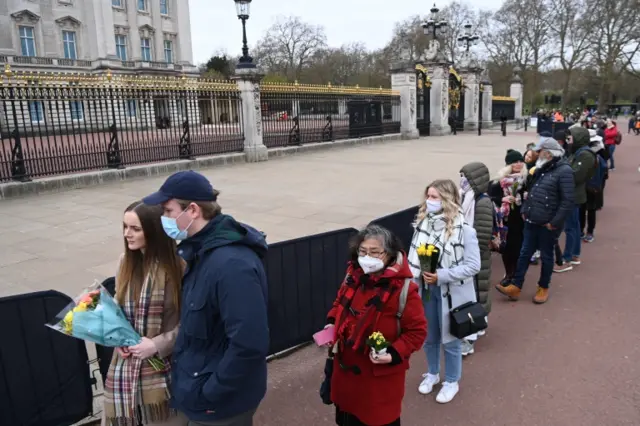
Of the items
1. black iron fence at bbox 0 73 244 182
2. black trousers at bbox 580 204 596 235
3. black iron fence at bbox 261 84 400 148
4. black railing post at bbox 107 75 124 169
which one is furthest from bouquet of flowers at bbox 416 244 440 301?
black iron fence at bbox 261 84 400 148

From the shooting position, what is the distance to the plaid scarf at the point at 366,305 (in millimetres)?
2510

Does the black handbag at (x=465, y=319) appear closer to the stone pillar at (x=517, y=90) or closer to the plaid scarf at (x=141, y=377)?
the plaid scarf at (x=141, y=377)

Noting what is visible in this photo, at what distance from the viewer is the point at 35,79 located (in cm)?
1190

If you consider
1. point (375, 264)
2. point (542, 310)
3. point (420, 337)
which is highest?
point (375, 264)

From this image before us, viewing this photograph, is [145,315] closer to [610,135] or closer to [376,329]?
[376,329]

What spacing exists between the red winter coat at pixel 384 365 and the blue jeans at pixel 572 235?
16.2 ft

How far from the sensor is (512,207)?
5812mm

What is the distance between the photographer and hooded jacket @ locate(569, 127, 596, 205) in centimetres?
653

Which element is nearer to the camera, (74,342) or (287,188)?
(74,342)

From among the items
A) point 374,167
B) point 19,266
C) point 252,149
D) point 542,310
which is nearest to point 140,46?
point 252,149

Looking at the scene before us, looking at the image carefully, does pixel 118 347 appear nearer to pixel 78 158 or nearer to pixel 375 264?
pixel 375 264

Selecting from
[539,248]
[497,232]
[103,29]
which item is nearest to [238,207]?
[497,232]

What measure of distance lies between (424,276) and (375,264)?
108 centimetres

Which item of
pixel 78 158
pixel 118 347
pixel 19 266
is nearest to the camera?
pixel 118 347
